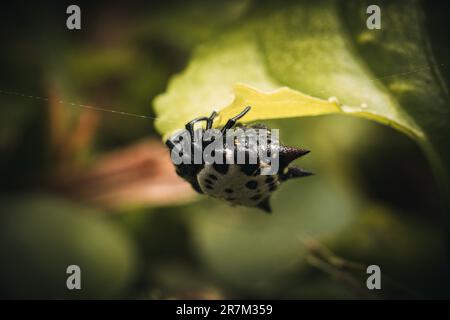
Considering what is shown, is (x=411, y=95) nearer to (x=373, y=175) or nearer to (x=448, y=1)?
(x=448, y=1)

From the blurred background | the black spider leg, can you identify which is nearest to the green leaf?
the black spider leg

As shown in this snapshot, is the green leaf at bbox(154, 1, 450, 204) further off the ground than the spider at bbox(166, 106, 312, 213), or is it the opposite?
the green leaf at bbox(154, 1, 450, 204)

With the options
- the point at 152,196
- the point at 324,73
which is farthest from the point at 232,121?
the point at 152,196

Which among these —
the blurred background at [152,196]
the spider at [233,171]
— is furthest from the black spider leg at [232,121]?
A: the blurred background at [152,196]

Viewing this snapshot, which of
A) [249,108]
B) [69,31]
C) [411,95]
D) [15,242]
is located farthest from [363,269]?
[69,31]

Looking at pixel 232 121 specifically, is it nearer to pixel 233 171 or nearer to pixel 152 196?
pixel 233 171

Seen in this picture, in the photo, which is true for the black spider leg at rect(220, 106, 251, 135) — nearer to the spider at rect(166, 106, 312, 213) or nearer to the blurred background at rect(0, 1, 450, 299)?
the spider at rect(166, 106, 312, 213)

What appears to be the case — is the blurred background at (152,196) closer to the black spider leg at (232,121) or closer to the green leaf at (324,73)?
the green leaf at (324,73)

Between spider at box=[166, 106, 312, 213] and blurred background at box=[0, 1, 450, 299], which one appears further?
blurred background at box=[0, 1, 450, 299]
